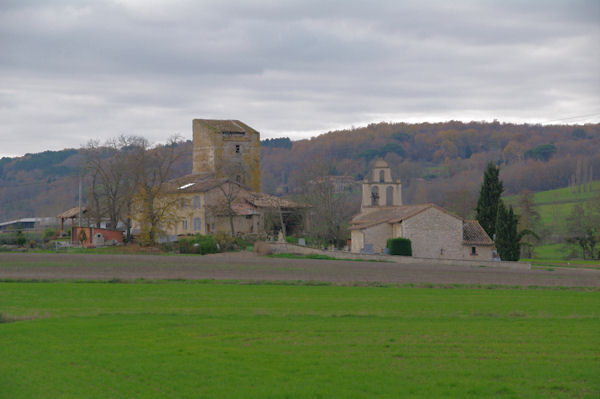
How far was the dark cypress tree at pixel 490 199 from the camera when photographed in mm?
64875

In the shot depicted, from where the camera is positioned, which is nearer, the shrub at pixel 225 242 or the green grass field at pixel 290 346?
the green grass field at pixel 290 346

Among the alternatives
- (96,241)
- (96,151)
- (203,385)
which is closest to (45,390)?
(203,385)

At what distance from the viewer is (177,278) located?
36.1 m

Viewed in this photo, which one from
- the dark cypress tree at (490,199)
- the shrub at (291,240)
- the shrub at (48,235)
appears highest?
the dark cypress tree at (490,199)

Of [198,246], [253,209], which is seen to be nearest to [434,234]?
[253,209]

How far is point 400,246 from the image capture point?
57.8m

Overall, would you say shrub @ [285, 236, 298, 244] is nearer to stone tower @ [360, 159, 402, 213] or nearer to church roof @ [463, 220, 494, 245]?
stone tower @ [360, 159, 402, 213]

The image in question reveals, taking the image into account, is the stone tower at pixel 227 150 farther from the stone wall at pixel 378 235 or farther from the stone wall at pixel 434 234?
the stone wall at pixel 434 234

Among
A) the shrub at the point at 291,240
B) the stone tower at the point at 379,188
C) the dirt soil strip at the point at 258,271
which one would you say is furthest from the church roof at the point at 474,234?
the shrub at the point at 291,240

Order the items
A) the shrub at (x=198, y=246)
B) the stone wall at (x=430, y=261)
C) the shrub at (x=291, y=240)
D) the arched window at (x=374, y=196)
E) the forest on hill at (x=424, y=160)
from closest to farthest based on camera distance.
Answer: the stone wall at (x=430, y=261)
the shrub at (x=198, y=246)
the shrub at (x=291, y=240)
the arched window at (x=374, y=196)
the forest on hill at (x=424, y=160)

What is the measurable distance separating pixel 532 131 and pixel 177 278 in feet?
534

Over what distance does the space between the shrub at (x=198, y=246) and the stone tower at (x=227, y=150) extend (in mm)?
22227

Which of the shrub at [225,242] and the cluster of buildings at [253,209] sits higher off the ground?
the cluster of buildings at [253,209]

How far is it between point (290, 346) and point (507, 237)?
155 feet
